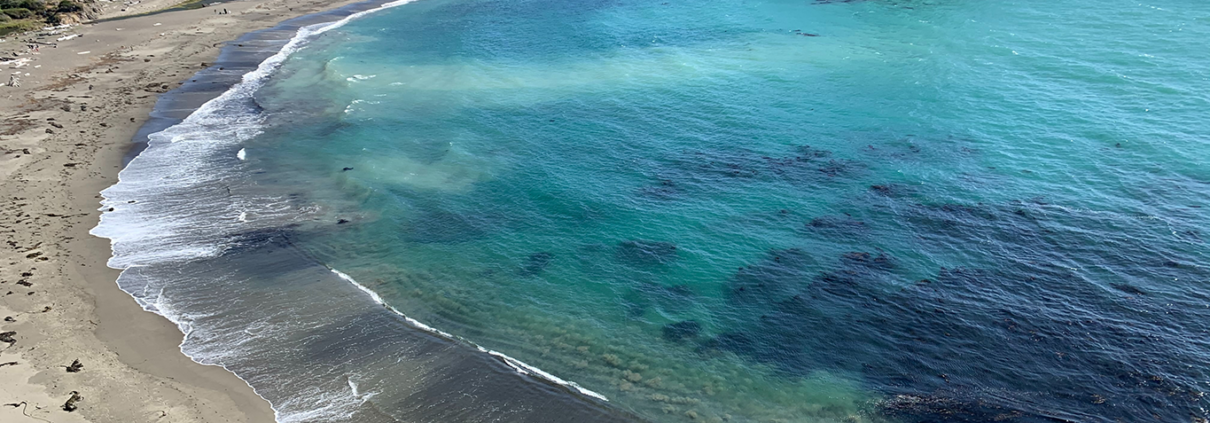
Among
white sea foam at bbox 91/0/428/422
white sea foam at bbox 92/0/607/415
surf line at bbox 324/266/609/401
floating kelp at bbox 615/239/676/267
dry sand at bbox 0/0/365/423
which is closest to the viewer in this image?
dry sand at bbox 0/0/365/423

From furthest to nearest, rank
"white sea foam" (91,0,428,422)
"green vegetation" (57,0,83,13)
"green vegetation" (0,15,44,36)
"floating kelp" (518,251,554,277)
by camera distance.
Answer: "green vegetation" (57,0,83,13), "green vegetation" (0,15,44,36), "floating kelp" (518,251,554,277), "white sea foam" (91,0,428,422)

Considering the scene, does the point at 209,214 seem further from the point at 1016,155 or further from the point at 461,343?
the point at 1016,155

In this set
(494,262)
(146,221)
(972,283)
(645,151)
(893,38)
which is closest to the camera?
(972,283)

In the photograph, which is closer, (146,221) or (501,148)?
(146,221)

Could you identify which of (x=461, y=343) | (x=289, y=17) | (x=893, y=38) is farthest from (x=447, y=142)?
(x=289, y=17)

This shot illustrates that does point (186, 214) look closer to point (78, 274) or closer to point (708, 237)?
point (78, 274)

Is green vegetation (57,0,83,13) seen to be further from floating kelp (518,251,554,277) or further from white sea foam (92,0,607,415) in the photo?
floating kelp (518,251,554,277)

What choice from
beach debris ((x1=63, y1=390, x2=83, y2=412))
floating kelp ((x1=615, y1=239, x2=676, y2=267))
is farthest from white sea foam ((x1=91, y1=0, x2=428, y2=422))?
floating kelp ((x1=615, y1=239, x2=676, y2=267))
